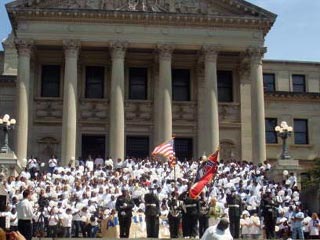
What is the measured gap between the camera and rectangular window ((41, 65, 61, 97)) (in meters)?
48.8

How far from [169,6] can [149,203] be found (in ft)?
84.0

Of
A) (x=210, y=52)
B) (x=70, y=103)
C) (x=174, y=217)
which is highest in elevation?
(x=210, y=52)

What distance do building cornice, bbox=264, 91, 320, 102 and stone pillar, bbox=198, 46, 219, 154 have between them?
10.3 m

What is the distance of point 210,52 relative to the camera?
4622 centimetres

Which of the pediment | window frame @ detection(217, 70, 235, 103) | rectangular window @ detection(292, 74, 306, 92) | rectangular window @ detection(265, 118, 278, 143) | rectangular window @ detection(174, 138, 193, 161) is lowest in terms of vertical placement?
rectangular window @ detection(174, 138, 193, 161)

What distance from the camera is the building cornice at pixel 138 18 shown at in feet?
149

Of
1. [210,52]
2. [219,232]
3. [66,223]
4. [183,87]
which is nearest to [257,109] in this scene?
[210,52]

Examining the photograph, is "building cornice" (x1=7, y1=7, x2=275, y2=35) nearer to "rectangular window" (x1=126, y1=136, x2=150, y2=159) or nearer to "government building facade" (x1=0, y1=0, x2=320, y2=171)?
"government building facade" (x1=0, y1=0, x2=320, y2=171)

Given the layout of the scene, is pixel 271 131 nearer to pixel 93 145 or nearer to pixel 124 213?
pixel 93 145

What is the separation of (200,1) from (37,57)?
499 inches

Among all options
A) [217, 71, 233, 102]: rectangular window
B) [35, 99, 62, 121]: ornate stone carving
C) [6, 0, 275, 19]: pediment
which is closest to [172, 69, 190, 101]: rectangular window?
[217, 71, 233, 102]: rectangular window

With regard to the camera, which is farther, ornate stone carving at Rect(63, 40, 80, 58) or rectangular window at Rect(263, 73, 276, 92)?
rectangular window at Rect(263, 73, 276, 92)

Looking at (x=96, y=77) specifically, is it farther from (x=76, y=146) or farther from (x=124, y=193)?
(x=124, y=193)

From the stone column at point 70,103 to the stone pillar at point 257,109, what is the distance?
12.2m
